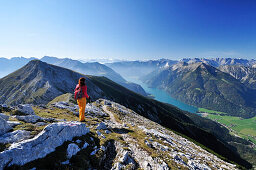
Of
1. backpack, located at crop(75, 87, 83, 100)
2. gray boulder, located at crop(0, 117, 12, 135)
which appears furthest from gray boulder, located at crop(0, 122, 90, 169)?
backpack, located at crop(75, 87, 83, 100)

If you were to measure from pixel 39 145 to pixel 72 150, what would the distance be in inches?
109

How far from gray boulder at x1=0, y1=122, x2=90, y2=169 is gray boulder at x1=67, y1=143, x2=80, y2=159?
1.12m

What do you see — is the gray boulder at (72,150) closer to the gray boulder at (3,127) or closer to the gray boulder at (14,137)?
the gray boulder at (14,137)

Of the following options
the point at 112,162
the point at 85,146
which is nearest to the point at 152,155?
the point at 112,162

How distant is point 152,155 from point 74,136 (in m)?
9.64

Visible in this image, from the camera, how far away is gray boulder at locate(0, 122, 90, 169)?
784cm

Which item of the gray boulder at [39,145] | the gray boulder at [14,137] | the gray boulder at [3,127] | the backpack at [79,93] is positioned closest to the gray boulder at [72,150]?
the gray boulder at [39,145]

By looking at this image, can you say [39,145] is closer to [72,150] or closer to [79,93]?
[72,150]

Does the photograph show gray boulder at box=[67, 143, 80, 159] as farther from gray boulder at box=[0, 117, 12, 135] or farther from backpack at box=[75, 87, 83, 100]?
backpack at box=[75, 87, 83, 100]

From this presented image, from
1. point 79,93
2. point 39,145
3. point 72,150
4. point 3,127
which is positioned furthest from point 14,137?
point 79,93

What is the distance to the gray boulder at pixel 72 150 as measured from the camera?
10.5 m

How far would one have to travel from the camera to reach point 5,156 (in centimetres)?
755

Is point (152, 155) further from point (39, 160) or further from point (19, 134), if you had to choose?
point (19, 134)

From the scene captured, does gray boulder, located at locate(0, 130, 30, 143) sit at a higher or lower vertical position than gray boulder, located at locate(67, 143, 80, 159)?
higher
